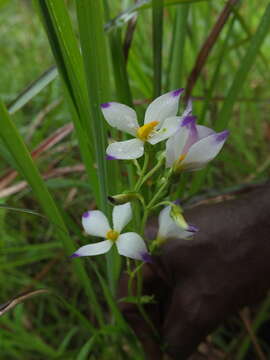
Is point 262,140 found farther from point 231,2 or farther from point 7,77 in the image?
point 7,77

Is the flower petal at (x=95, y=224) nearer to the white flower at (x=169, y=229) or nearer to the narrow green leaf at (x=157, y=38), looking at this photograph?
the white flower at (x=169, y=229)

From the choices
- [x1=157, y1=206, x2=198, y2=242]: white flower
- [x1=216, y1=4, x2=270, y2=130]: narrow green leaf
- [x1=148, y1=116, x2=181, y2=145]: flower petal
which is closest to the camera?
[x1=148, y1=116, x2=181, y2=145]: flower petal

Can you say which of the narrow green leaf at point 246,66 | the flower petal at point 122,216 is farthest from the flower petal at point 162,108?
the narrow green leaf at point 246,66

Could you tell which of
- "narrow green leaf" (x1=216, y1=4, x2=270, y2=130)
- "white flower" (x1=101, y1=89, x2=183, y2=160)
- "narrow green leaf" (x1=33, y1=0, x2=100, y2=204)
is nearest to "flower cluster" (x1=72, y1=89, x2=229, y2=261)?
"white flower" (x1=101, y1=89, x2=183, y2=160)

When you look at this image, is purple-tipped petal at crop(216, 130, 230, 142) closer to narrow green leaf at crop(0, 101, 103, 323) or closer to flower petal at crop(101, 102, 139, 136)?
flower petal at crop(101, 102, 139, 136)

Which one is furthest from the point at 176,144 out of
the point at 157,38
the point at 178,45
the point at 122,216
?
the point at 178,45

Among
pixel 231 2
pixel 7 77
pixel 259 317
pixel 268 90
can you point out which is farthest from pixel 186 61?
pixel 259 317

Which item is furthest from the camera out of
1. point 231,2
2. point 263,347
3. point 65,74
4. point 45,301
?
point 45,301
